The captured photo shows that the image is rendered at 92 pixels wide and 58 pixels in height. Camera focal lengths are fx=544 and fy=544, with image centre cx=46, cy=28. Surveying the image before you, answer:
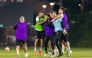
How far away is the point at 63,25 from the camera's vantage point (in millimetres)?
25938

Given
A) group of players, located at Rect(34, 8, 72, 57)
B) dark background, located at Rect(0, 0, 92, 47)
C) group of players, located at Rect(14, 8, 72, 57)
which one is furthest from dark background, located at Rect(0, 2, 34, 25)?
group of players, located at Rect(14, 8, 72, 57)

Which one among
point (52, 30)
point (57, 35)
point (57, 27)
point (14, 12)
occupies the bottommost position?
point (57, 35)

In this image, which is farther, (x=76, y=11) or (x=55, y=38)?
(x=76, y=11)

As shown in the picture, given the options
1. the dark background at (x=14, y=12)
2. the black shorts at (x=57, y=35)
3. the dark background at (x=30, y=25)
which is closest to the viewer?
the black shorts at (x=57, y=35)

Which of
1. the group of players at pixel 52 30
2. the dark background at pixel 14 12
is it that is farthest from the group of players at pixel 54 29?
the dark background at pixel 14 12

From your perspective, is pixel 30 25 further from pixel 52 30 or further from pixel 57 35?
pixel 57 35

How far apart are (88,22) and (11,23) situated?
20.7 ft

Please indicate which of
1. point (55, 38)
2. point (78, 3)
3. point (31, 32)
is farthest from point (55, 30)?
point (78, 3)

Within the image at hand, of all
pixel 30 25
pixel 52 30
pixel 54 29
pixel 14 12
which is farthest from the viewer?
pixel 14 12

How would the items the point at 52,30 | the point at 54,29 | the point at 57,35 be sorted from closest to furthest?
the point at 57,35, the point at 54,29, the point at 52,30

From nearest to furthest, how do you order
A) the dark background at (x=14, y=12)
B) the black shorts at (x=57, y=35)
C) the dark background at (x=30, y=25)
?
the black shorts at (x=57, y=35), the dark background at (x=30, y=25), the dark background at (x=14, y=12)

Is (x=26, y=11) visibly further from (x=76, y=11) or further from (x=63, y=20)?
(x=63, y=20)

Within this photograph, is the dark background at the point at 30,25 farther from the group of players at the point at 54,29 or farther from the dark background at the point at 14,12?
the group of players at the point at 54,29

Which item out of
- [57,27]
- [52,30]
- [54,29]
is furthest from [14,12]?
[57,27]
